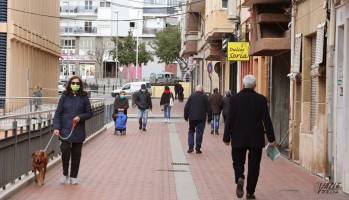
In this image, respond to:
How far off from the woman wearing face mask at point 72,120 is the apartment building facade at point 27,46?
27793 millimetres

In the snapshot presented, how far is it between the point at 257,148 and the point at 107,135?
16634 millimetres

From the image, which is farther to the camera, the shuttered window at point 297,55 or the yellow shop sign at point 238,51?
the yellow shop sign at point 238,51

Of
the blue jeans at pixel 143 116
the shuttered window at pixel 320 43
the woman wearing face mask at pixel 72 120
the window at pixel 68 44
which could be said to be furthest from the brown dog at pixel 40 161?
the window at pixel 68 44

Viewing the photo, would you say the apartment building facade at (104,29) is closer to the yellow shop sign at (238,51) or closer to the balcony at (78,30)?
the balcony at (78,30)

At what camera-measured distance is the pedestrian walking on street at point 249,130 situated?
38.6 feet

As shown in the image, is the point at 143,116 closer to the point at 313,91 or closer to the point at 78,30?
the point at 313,91

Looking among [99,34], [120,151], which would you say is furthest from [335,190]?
[99,34]

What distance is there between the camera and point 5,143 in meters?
11.7

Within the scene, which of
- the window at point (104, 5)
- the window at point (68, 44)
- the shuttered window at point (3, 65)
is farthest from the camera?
the window at point (68, 44)

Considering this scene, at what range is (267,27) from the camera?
23000mm

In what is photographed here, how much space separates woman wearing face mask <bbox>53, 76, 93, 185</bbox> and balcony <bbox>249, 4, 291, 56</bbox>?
864 cm

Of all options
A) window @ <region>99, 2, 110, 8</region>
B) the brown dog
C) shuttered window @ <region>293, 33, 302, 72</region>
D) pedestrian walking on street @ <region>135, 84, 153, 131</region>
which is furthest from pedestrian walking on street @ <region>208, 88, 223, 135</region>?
window @ <region>99, 2, 110, 8</region>

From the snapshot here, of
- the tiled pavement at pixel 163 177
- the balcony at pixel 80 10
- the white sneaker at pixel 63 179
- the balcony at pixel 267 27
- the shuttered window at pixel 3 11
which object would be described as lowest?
the tiled pavement at pixel 163 177

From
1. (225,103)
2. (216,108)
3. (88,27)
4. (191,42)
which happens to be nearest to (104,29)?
(88,27)
